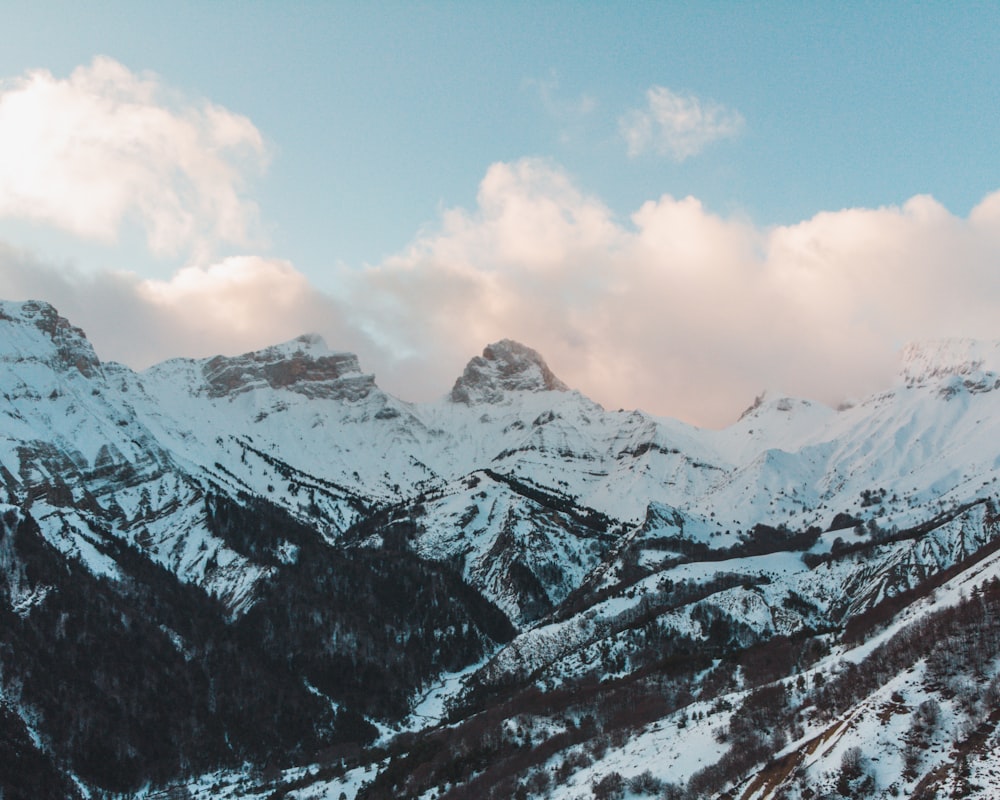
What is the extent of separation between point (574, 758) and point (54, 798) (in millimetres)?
121410

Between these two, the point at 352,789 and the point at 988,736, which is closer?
the point at 988,736

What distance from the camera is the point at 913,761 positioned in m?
92.6

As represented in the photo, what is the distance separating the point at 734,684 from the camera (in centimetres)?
17575

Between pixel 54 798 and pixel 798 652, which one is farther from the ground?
pixel 54 798

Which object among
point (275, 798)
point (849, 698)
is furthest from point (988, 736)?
point (275, 798)

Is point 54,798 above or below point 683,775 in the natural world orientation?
above

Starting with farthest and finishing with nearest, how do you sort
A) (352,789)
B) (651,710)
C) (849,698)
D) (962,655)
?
(352,789), (651,710), (849,698), (962,655)

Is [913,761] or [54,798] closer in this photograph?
[913,761]

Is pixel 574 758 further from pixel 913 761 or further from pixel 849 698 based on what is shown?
pixel 913 761

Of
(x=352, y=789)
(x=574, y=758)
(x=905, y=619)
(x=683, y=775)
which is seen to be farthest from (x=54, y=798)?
(x=905, y=619)

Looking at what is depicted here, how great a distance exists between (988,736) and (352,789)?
140 meters

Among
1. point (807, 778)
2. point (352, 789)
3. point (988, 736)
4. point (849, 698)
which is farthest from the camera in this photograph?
point (352, 789)

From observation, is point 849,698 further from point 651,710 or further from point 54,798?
point 54,798

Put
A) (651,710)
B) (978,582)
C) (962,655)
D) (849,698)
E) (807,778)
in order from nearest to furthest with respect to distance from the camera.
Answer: (807,778) → (962,655) → (849,698) → (978,582) → (651,710)
